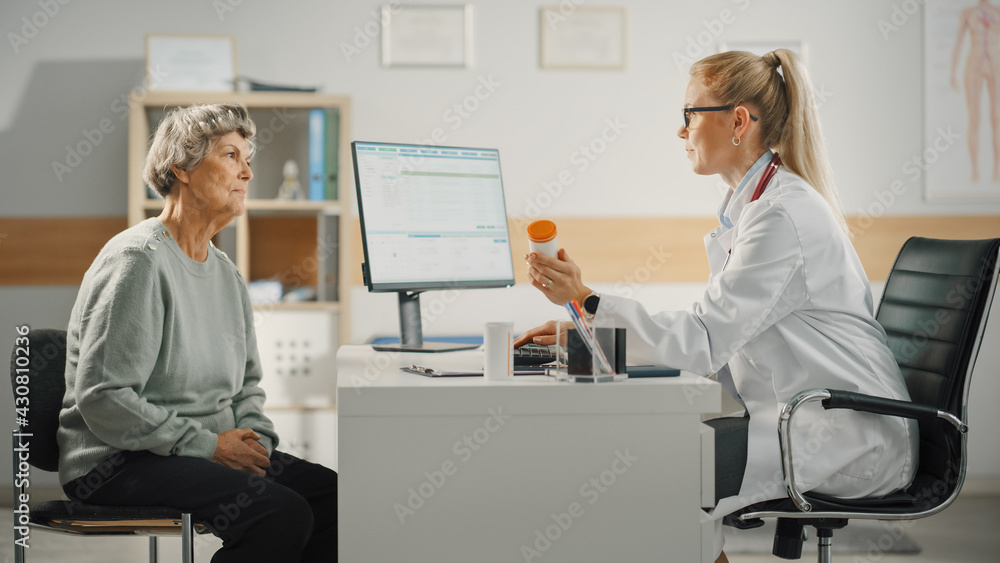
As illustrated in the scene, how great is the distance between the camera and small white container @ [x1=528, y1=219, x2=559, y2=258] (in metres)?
1.53

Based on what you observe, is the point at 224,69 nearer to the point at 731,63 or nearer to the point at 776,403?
the point at 731,63

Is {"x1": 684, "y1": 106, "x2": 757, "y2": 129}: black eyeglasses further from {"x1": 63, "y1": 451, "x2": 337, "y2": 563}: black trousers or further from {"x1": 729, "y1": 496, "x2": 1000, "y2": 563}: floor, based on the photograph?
{"x1": 729, "y1": 496, "x2": 1000, "y2": 563}: floor

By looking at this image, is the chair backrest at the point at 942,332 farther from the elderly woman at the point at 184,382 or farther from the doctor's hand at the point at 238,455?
the doctor's hand at the point at 238,455

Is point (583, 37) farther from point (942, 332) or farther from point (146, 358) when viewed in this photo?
point (146, 358)

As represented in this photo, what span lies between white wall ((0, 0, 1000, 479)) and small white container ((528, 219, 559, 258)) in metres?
1.96

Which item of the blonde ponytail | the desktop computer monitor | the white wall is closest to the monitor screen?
the desktop computer monitor

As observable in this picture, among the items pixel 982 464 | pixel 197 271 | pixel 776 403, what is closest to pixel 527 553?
pixel 776 403

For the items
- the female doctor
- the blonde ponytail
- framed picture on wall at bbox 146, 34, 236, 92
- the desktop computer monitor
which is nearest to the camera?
the female doctor

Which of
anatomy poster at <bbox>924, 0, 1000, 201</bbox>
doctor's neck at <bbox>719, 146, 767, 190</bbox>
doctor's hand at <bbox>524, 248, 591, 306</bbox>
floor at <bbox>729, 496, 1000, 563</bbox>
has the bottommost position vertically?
A: floor at <bbox>729, 496, 1000, 563</bbox>

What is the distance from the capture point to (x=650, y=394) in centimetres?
131

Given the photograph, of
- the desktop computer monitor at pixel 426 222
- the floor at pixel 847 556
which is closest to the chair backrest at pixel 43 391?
the desktop computer monitor at pixel 426 222

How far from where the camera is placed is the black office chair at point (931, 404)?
4.95 feet

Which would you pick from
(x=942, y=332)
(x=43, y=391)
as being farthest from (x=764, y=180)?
(x=43, y=391)

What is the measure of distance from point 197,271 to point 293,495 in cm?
55
